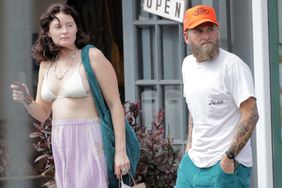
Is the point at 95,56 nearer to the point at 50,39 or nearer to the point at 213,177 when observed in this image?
the point at 50,39

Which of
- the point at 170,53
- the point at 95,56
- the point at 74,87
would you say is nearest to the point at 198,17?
the point at 95,56

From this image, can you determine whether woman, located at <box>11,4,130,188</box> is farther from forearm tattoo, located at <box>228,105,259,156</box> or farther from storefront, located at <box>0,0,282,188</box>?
storefront, located at <box>0,0,282,188</box>

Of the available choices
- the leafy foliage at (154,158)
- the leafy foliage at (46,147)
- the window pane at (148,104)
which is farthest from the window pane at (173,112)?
the leafy foliage at (46,147)

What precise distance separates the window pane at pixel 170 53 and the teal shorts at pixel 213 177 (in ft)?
7.11

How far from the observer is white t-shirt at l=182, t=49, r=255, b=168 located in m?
4.46

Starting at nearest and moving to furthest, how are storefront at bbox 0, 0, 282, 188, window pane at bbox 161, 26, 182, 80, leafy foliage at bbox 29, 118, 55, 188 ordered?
1. leafy foliage at bbox 29, 118, 55, 188
2. storefront at bbox 0, 0, 282, 188
3. window pane at bbox 161, 26, 182, 80

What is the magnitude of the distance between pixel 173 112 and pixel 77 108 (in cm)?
231

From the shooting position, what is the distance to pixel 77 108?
463cm

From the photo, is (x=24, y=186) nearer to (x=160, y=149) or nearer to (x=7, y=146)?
(x=7, y=146)

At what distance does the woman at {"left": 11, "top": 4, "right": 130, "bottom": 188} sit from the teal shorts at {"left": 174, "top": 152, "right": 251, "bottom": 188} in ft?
1.17

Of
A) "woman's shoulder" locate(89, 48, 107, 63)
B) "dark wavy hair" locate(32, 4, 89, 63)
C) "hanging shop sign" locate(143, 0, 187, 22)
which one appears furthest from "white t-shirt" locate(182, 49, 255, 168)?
"hanging shop sign" locate(143, 0, 187, 22)

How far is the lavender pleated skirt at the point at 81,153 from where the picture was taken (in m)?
4.62

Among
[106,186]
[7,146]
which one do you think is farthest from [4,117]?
[106,186]

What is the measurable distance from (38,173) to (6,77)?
881 mm
